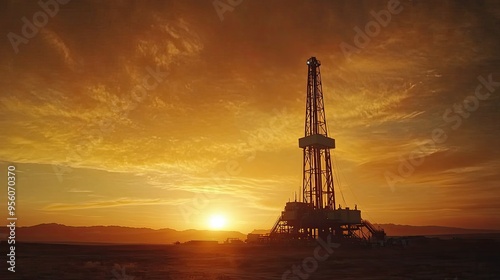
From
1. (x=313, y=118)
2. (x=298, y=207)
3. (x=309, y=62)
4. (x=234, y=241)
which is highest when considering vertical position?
(x=309, y=62)

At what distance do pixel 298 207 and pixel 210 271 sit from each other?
41445mm

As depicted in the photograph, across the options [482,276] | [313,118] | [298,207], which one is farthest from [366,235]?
[482,276]

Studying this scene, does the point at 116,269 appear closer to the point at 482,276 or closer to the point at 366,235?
the point at 482,276

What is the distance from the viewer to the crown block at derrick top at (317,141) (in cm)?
6962

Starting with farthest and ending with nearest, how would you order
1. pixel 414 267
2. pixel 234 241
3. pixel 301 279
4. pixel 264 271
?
1. pixel 234 241
2. pixel 414 267
3. pixel 264 271
4. pixel 301 279

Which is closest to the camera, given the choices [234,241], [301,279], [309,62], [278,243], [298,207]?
[301,279]

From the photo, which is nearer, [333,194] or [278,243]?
[278,243]

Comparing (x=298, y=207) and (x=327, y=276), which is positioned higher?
(x=298, y=207)

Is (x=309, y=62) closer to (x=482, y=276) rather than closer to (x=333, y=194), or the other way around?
(x=333, y=194)

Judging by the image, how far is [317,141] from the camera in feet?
228

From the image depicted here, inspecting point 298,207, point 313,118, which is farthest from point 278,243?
point 313,118

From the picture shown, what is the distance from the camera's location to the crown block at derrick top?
69.6 m

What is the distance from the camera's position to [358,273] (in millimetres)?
27938

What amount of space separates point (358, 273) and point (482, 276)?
835 centimetres
